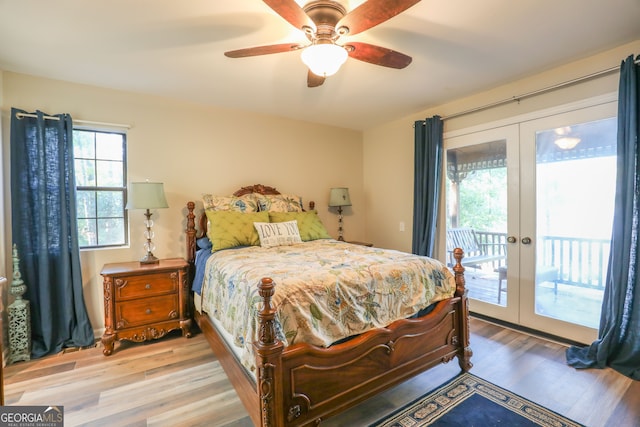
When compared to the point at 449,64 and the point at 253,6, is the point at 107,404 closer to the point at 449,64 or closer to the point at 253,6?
the point at 253,6

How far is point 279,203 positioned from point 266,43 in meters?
1.76

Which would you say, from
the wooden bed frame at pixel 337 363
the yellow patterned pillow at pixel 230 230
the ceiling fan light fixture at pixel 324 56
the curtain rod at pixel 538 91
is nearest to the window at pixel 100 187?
the yellow patterned pillow at pixel 230 230

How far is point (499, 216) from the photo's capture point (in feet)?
10.2

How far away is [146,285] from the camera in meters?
2.67

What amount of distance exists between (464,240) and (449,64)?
1902mm

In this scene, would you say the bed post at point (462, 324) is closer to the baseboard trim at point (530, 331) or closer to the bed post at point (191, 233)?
the baseboard trim at point (530, 331)

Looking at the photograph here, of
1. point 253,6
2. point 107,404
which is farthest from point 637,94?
point 107,404

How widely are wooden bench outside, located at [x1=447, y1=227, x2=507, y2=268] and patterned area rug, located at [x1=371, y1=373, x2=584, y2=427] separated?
1.51 m

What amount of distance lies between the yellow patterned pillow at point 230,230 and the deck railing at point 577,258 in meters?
2.74

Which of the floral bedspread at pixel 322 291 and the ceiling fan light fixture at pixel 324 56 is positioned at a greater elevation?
the ceiling fan light fixture at pixel 324 56

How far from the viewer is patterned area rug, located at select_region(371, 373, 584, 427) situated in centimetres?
170

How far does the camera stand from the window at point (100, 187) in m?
2.90

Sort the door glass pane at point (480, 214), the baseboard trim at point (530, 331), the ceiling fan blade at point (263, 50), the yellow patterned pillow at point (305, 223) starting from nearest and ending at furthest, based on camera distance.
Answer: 1. the ceiling fan blade at point (263, 50)
2. the baseboard trim at point (530, 331)
3. the door glass pane at point (480, 214)
4. the yellow patterned pillow at point (305, 223)

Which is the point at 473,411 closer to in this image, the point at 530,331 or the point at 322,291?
the point at 322,291
